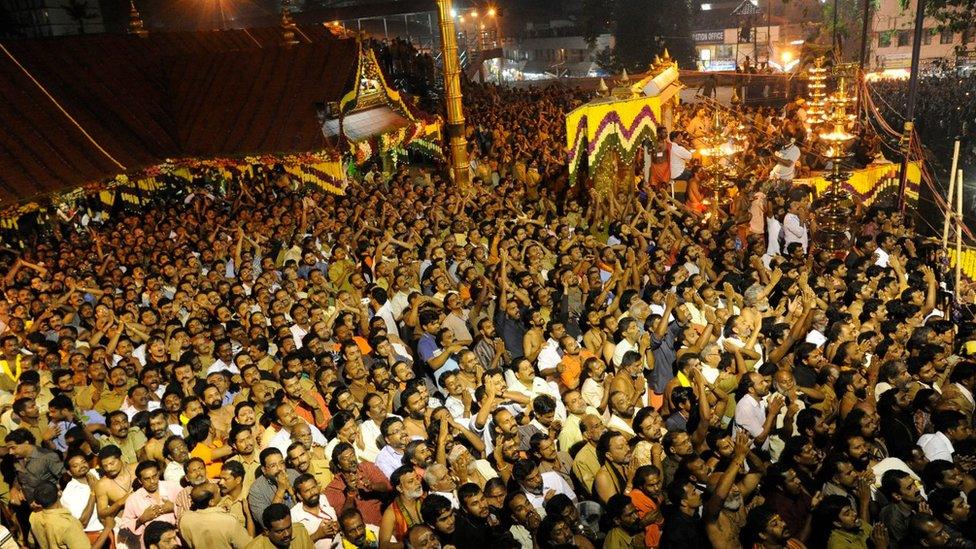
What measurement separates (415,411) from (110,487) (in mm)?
2025

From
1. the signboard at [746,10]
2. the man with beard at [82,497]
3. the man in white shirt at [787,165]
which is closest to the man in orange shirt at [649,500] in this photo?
the man with beard at [82,497]

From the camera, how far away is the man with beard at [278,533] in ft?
13.6

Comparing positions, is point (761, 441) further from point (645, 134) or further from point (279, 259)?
point (645, 134)

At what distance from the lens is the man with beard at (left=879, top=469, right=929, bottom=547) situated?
4.19 metres

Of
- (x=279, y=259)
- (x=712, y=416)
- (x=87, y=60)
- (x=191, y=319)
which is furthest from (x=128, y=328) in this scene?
(x=87, y=60)

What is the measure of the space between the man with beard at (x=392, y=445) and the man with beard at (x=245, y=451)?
2.70ft

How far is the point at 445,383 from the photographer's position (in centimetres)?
572

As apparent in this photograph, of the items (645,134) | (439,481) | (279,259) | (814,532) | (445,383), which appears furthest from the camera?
(645,134)

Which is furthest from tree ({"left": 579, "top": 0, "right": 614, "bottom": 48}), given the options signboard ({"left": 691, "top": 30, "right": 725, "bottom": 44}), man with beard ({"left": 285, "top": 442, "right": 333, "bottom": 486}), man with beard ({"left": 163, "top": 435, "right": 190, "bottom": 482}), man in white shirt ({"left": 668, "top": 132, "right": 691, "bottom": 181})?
man with beard ({"left": 163, "top": 435, "right": 190, "bottom": 482})

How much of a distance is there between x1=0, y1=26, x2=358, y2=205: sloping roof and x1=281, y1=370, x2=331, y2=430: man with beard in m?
8.60

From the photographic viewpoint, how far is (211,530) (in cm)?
444

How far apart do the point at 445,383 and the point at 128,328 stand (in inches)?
143

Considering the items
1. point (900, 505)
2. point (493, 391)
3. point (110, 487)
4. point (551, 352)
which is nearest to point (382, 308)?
point (551, 352)

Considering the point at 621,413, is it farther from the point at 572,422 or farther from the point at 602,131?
the point at 602,131
